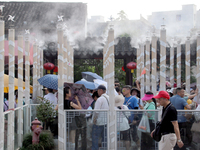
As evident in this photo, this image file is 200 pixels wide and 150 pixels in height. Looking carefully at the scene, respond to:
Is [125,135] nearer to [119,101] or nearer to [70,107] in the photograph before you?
[119,101]

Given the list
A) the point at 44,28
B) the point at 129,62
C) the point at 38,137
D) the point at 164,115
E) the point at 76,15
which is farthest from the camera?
the point at 76,15

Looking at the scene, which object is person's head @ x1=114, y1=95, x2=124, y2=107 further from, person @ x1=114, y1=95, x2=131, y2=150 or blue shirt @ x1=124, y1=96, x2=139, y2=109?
blue shirt @ x1=124, y1=96, x2=139, y2=109

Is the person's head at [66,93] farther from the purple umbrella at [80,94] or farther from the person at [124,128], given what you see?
the person at [124,128]

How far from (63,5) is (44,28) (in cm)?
615

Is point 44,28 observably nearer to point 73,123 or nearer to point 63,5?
point 63,5

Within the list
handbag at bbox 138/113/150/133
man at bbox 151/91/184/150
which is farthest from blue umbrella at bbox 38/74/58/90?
man at bbox 151/91/184/150

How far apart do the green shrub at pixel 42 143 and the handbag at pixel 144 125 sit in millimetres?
2323

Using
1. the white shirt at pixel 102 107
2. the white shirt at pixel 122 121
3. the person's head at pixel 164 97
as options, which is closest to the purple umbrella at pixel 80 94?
the white shirt at pixel 102 107

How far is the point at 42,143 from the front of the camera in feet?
21.8

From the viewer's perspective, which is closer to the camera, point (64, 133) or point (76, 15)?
point (64, 133)

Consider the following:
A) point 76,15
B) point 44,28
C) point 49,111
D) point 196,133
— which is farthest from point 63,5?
point 196,133

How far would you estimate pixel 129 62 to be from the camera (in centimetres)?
1481

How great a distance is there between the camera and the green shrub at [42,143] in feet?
21.4

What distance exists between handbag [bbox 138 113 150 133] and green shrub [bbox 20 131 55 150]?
2323mm
